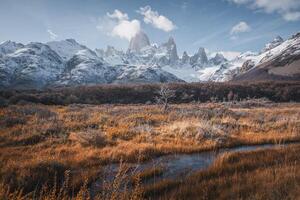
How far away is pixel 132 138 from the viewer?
13.5 meters

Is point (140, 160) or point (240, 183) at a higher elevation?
point (240, 183)

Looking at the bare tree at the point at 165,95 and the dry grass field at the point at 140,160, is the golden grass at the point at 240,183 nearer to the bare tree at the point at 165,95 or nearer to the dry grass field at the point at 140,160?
the dry grass field at the point at 140,160

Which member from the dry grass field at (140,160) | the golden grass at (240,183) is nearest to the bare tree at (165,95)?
the dry grass field at (140,160)

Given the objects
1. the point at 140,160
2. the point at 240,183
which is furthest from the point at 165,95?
the point at 240,183

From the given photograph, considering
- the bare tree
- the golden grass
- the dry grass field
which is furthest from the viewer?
the bare tree

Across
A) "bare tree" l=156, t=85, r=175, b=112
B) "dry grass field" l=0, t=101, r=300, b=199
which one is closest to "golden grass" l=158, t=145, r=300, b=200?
"dry grass field" l=0, t=101, r=300, b=199

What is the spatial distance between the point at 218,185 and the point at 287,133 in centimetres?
980

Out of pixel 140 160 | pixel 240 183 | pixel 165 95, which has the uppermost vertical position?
pixel 165 95

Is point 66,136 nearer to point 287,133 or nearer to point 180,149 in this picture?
point 180,149

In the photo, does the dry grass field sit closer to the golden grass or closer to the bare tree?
the golden grass

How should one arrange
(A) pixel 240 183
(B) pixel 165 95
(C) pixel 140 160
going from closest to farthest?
(A) pixel 240 183 → (C) pixel 140 160 → (B) pixel 165 95

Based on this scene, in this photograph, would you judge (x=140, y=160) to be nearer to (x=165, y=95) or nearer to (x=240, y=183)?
(x=240, y=183)

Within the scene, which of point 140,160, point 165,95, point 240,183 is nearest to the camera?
point 240,183

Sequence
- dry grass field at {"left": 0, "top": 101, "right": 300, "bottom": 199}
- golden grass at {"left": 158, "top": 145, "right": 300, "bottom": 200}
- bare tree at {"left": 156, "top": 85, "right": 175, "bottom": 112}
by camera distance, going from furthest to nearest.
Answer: bare tree at {"left": 156, "top": 85, "right": 175, "bottom": 112}
dry grass field at {"left": 0, "top": 101, "right": 300, "bottom": 199}
golden grass at {"left": 158, "top": 145, "right": 300, "bottom": 200}
